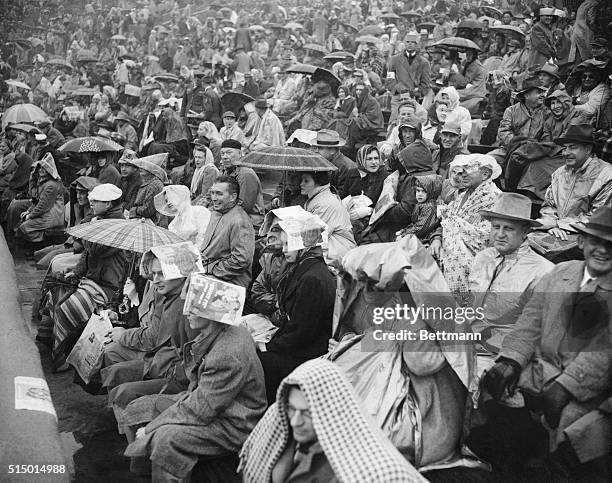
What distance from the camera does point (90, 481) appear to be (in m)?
5.29

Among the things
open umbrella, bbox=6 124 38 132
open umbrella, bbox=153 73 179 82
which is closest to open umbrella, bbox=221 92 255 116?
open umbrella, bbox=6 124 38 132

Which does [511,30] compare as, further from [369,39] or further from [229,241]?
[229,241]

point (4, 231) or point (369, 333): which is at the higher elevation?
point (369, 333)

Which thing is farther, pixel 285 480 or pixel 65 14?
pixel 65 14

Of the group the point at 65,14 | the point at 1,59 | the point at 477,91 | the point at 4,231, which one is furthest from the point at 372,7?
the point at 4,231

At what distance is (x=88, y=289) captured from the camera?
300 inches

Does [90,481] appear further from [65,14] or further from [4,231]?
[65,14]

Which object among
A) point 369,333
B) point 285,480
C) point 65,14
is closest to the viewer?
point 285,480

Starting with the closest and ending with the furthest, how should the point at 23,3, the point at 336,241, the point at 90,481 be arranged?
the point at 90,481 < the point at 336,241 < the point at 23,3

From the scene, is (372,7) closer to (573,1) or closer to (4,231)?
(573,1)

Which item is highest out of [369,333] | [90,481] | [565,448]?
[369,333]

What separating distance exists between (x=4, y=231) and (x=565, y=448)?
35.1 feet

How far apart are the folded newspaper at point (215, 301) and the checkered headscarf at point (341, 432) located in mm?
984

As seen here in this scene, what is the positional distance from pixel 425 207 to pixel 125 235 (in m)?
2.80
